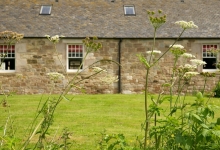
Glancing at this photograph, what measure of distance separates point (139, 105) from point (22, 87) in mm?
7203

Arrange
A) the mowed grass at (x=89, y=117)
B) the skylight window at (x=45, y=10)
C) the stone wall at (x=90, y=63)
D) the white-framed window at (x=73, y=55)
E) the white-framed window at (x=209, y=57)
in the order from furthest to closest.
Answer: the skylight window at (x=45, y=10)
the white-framed window at (x=209, y=57)
the white-framed window at (x=73, y=55)
the stone wall at (x=90, y=63)
the mowed grass at (x=89, y=117)

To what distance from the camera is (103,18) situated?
21406mm

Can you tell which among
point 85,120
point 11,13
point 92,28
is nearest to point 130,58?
point 92,28

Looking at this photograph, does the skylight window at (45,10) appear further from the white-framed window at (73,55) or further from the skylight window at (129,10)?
the skylight window at (129,10)

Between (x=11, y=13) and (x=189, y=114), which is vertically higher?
(x=11, y=13)

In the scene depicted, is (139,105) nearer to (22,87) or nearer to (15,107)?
(15,107)

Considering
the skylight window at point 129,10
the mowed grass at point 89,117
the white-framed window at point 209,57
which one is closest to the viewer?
the mowed grass at point 89,117

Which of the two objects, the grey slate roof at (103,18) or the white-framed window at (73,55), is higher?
the grey slate roof at (103,18)

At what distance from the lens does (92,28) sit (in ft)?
67.9

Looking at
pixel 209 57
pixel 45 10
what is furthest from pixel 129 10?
pixel 209 57

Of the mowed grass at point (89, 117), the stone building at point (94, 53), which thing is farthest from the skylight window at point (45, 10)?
the mowed grass at point (89, 117)

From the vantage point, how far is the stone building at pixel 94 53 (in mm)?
19891

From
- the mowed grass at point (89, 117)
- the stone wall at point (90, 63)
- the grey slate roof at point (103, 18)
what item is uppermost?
the grey slate roof at point (103, 18)

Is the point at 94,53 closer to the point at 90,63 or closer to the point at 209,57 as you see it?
the point at 90,63
